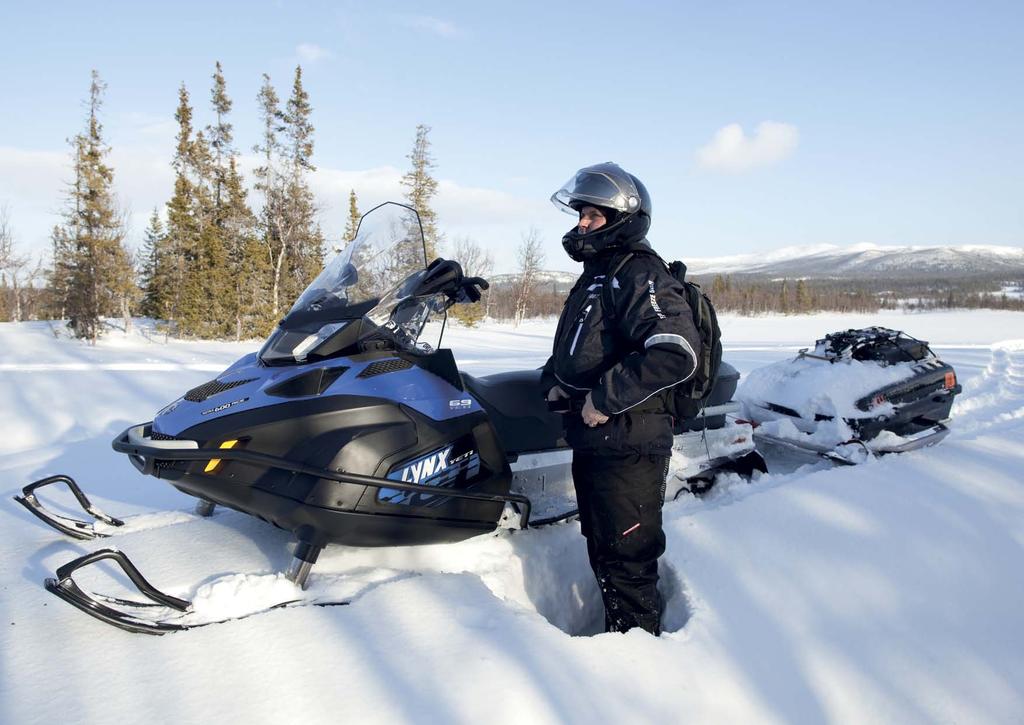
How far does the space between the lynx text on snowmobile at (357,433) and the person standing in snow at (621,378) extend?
490 mm

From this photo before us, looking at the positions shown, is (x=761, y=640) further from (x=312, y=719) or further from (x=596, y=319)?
(x=312, y=719)

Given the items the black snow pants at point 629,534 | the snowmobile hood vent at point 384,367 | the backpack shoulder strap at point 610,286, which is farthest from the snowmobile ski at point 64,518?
the backpack shoulder strap at point 610,286

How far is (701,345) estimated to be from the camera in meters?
2.48

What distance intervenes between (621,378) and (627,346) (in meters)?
0.21

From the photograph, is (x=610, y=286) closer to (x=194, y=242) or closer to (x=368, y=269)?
(x=368, y=269)

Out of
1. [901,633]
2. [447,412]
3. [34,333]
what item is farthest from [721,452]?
[34,333]

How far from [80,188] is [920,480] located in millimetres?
26150

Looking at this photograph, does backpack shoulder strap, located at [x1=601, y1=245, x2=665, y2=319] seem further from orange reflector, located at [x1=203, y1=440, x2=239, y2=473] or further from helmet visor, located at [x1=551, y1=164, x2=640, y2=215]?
orange reflector, located at [x1=203, y1=440, x2=239, y2=473]

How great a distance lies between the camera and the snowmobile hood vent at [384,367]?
2609 millimetres

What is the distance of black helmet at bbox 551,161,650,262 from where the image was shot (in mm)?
2562

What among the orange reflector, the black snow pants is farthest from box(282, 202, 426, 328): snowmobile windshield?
the black snow pants

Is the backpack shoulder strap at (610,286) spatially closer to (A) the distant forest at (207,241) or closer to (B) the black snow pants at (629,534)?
A: (B) the black snow pants at (629,534)

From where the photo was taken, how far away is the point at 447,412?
276cm

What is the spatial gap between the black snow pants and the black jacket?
11 centimetres
